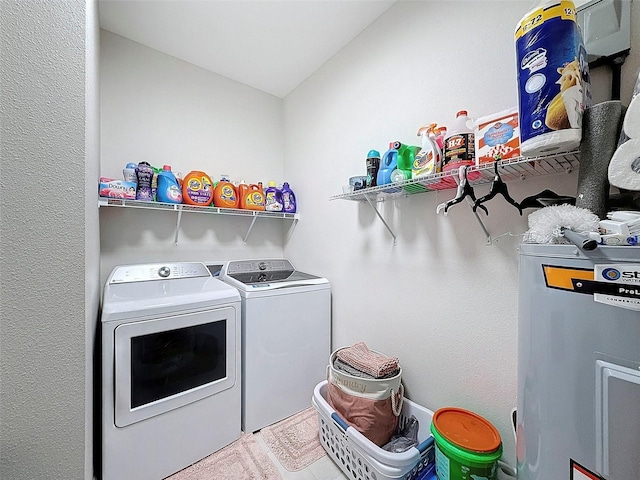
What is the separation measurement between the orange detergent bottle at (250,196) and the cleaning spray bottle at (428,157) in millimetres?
1379

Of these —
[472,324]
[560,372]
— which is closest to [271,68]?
[472,324]

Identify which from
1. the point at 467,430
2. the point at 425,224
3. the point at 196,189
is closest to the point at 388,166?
the point at 425,224

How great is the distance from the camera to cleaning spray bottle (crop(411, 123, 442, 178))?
3.99 feet

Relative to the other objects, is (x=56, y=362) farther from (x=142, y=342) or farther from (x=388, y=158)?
(x=388, y=158)

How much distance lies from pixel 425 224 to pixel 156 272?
1866 mm

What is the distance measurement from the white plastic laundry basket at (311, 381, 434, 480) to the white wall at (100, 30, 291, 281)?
154 centimetres

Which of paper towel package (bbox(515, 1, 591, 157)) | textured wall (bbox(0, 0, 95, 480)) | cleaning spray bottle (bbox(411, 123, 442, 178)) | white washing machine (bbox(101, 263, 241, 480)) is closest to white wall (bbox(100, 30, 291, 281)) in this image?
white washing machine (bbox(101, 263, 241, 480))

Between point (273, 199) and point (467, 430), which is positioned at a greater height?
point (273, 199)

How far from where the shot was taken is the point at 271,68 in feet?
7.37

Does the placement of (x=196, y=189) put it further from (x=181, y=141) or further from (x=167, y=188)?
(x=181, y=141)

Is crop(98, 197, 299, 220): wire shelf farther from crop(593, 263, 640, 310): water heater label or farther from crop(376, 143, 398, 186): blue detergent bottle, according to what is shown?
crop(593, 263, 640, 310): water heater label

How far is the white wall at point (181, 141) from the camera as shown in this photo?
74.3 inches

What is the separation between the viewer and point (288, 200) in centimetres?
240

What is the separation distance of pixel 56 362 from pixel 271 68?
2.41 metres
